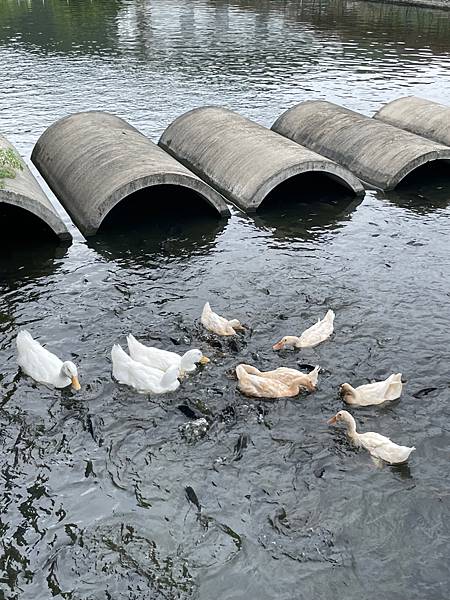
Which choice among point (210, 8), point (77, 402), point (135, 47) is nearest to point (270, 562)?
point (77, 402)

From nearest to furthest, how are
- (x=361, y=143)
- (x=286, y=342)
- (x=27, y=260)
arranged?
(x=286, y=342), (x=27, y=260), (x=361, y=143)

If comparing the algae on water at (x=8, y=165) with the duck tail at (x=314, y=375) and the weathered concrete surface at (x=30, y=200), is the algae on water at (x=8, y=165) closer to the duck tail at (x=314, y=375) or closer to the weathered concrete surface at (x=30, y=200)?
the weathered concrete surface at (x=30, y=200)

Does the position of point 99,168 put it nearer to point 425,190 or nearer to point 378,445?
point 425,190

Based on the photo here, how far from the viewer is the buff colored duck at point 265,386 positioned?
1313 centimetres

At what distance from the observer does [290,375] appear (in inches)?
529

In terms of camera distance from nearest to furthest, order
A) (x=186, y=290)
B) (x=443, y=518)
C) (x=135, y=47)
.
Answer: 1. (x=443, y=518)
2. (x=186, y=290)
3. (x=135, y=47)

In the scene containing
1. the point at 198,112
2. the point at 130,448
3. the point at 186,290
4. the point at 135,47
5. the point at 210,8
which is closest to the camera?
the point at 130,448

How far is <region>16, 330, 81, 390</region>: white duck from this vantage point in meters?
13.4

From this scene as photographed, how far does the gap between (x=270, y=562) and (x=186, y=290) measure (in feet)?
27.8

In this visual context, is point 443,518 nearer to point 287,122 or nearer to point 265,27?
point 287,122

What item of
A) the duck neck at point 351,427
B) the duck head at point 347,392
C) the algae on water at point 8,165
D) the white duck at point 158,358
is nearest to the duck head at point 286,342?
the white duck at point 158,358

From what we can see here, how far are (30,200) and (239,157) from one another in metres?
7.34

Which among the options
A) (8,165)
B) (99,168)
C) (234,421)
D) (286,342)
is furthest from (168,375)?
(8,165)

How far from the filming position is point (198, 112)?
1053 inches
